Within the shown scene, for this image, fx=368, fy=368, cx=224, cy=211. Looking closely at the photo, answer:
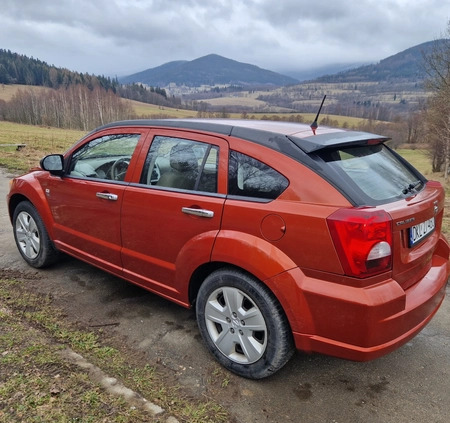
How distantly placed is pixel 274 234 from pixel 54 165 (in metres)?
2.49

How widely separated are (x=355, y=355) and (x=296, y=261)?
1.99 feet

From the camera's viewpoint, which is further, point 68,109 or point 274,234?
point 68,109

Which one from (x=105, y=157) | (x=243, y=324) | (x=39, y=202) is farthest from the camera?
(x=39, y=202)

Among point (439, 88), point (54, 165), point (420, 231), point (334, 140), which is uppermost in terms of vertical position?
point (439, 88)

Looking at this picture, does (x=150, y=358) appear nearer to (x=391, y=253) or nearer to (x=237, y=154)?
(x=237, y=154)

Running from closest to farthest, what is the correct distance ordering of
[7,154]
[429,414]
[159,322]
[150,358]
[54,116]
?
1. [429,414]
2. [150,358]
3. [159,322]
4. [7,154]
5. [54,116]

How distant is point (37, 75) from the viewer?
102m

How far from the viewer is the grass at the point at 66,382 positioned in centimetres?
198

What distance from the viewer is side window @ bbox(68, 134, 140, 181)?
3.15m

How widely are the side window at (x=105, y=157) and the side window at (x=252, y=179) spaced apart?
109 centimetres

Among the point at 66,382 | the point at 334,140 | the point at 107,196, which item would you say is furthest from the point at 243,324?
the point at 107,196

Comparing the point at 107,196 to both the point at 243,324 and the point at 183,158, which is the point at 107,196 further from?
the point at 243,324

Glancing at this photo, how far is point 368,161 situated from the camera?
2.47 m

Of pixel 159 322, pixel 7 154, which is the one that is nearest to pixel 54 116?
pixel 7 154
